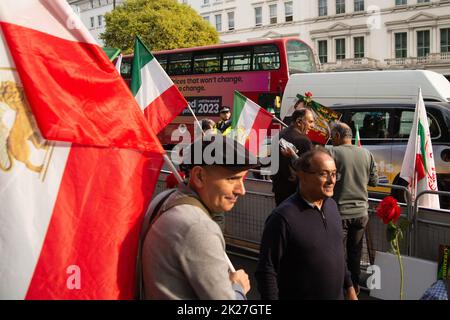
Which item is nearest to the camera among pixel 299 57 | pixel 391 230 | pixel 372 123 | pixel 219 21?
pixel 391 230

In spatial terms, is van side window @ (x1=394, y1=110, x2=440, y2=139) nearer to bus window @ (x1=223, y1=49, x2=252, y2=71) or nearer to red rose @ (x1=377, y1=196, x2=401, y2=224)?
red rose @ (x1=377, y1=196, x2=401, y2=224)

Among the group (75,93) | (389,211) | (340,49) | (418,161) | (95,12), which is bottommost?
(389,211)

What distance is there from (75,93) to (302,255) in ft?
4.48

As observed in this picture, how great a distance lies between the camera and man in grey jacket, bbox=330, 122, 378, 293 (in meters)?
5.03

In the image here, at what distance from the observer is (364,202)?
201 inches

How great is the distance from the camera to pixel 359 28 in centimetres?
4156

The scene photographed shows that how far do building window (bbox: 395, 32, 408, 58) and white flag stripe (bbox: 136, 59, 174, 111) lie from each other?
122 ft

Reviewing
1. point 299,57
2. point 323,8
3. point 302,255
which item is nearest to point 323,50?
point 323,8

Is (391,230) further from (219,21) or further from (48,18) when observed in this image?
(219,21)

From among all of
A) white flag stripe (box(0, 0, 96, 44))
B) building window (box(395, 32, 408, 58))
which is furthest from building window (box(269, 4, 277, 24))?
white flag stripe (box(0, 0, 96, 44))

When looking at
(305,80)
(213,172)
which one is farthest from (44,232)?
(305,80)

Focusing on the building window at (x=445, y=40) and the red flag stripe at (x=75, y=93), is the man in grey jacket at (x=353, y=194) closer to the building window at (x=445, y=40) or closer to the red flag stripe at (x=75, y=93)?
the red flag stripe at (x=75, y=93)
